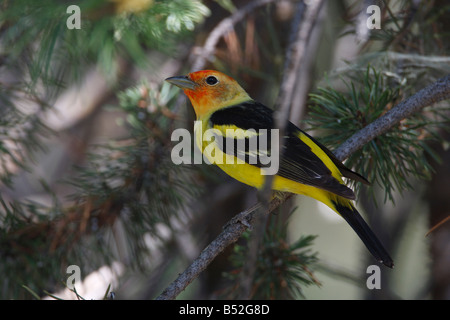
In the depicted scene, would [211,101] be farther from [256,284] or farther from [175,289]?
[175,289]

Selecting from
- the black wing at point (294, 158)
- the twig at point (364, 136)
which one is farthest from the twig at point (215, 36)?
the twig at point (364, 136)

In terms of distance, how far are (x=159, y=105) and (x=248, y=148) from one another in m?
0.48

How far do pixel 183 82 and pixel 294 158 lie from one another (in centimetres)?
69

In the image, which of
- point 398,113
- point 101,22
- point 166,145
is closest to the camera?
point 398,113

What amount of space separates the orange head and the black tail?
882mm

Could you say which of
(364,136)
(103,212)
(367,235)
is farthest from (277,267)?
(103,212)

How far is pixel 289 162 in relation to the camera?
2.06 meters

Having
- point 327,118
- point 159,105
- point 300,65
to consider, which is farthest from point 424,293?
point 300,65

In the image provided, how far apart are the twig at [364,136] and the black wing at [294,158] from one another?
107 millimetres

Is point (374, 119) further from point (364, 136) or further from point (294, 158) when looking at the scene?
point (294, 158)

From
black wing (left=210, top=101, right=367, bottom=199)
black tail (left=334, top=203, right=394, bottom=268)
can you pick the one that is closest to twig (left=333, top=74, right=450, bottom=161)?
black wing (left=210, top=101, right=367, bottom=199)

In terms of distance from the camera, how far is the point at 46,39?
6.40ft

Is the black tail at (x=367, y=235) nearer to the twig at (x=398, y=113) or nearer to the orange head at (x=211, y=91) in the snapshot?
the twig at (x=398, y=113)
